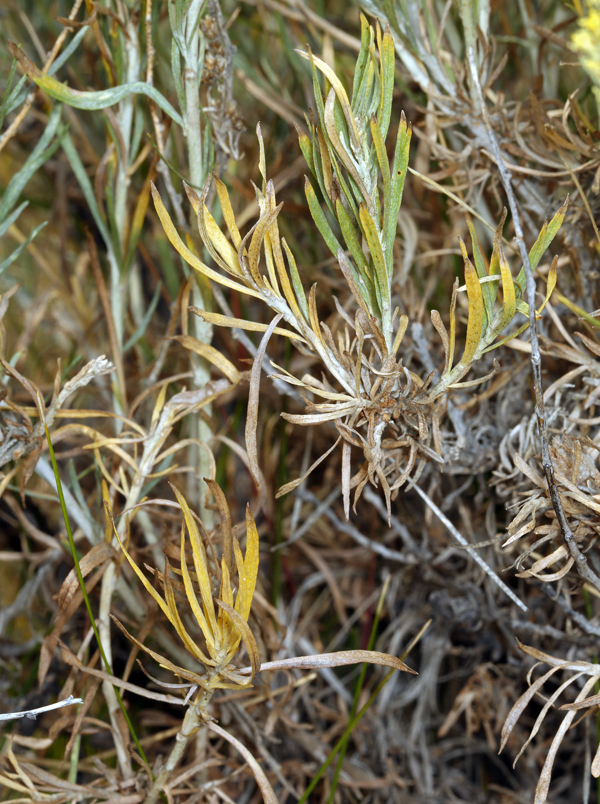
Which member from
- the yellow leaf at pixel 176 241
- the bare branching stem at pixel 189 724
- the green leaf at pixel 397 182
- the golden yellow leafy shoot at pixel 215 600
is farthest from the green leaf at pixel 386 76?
the bare branching stem at pixel 189 724

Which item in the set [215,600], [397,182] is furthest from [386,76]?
[215,600]

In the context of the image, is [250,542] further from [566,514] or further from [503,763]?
[503,763]

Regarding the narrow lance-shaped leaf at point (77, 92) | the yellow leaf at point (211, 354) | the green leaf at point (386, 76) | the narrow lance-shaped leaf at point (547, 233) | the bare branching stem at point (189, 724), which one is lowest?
the bare branching stem at point (189, 724)

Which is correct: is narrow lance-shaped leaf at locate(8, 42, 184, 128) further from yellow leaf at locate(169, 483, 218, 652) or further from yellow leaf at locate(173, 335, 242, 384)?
yellow leaf at locate(169, 483, 218, 652)

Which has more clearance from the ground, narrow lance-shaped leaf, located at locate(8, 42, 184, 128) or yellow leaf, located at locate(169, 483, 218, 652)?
narrow lance-shaped leaf, located at locate(8, 42, 184, 128)

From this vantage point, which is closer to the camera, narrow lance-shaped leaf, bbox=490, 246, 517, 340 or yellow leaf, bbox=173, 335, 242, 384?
narrow lance-shaped leaf, bbox=490, 246, 517, 340

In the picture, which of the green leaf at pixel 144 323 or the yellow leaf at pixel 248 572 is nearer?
the yellow leaf at pixel 248 572

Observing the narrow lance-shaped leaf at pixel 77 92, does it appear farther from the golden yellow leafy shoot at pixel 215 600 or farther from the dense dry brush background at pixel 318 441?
the golden yellow leafy shoot at pixel 215 600

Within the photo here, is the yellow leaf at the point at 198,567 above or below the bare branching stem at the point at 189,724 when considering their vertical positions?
above

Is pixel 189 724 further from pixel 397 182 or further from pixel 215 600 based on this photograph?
pixel 397 182

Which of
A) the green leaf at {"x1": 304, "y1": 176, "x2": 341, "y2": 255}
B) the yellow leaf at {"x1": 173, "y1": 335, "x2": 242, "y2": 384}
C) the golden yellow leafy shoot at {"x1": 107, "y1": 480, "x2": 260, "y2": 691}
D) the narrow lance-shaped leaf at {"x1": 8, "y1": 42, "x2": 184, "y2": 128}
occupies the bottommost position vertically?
the golden yellow leafy shoot at {"x1": 107, "y1": 480, "x2": 260, "y2": 691}

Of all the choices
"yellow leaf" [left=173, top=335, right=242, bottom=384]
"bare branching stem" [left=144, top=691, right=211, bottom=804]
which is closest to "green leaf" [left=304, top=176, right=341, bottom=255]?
"yellow leaf" [left=173, top=335, right=242, bottom=384]
